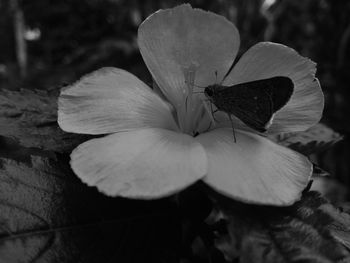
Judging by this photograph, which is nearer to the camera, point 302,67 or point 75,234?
point 75,234

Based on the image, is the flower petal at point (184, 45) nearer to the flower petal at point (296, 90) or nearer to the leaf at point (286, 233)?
the flower petal at point (296, 90)

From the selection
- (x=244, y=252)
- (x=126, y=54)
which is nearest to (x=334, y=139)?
(x=244, y=252)

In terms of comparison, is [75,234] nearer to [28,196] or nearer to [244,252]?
[28,196]

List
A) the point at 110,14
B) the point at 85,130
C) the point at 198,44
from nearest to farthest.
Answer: the point at 85,130 → the point at 198,44 → the point at 110,14

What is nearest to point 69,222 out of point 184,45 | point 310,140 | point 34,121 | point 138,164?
point 138,164

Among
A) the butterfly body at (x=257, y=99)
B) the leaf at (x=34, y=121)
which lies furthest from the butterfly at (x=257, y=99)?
the leaf at (x=34, y=121)
